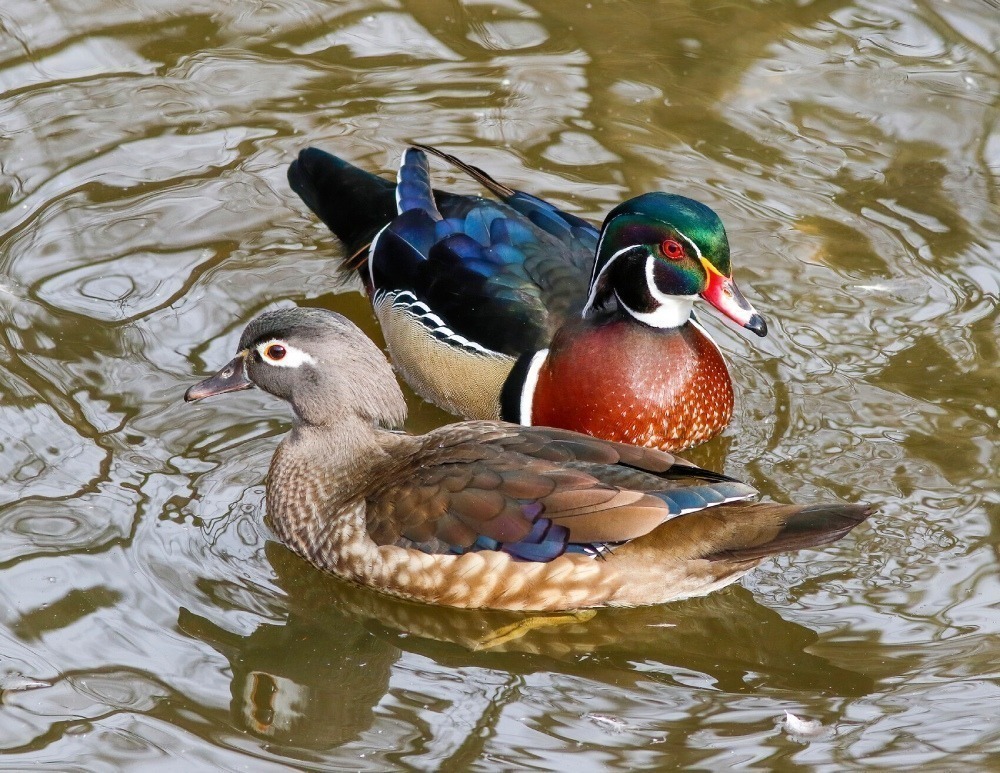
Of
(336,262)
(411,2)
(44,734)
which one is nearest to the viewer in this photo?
(44,734)

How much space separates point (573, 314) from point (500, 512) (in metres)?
1.24

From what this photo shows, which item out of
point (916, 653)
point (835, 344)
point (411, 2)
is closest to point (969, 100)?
point (835, 344)

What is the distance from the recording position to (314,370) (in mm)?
5570

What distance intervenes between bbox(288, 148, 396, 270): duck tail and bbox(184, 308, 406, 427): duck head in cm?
124

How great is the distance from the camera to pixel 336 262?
719 cm

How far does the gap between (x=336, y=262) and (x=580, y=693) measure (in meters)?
3.03

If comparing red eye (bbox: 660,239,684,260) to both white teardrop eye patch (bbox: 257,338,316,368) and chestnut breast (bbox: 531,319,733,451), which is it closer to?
chestnut breast (bbox: 531,319,733,451)

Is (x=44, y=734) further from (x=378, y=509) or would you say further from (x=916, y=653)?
(x=916, y=653)

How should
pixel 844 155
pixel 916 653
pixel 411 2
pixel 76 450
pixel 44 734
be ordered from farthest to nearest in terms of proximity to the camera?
pixel 411 2
pixel 844 155
pixel 76 450
pixel 916 653
pixel 44 734

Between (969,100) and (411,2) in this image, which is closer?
(969,100)

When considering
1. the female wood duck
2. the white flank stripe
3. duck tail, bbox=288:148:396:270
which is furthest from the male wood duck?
the female wood duck

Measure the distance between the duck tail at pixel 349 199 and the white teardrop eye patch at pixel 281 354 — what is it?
1.31 metres

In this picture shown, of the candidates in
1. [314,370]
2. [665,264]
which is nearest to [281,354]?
[314,370]

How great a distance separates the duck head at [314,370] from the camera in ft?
18.2
